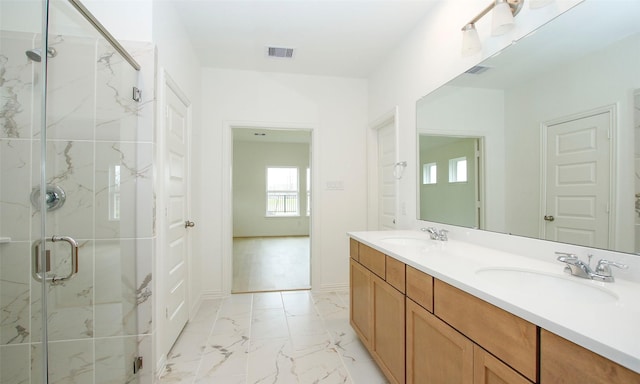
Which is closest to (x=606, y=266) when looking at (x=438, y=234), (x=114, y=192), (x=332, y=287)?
(x=438, y=234)

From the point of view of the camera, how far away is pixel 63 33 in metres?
1.26

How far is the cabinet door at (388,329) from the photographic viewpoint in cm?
143

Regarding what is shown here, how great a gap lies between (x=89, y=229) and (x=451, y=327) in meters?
1.84

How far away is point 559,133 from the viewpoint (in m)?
1.22

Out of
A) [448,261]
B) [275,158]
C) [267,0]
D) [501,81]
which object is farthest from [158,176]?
[275,158]

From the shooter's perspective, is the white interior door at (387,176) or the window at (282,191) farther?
the window at (282,191)

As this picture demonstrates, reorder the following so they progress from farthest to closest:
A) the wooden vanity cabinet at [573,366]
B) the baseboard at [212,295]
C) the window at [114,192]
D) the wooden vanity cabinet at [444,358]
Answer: the baseboard at [212,295] < the window at [114,192] < the wooden vanity cabinet at [444,358] < the wooden vanity cabinet at [573,366]

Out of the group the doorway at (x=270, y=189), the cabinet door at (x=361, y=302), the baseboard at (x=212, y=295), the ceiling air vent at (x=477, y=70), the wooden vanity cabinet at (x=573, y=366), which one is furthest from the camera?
the doorway at (x=270, y=189)

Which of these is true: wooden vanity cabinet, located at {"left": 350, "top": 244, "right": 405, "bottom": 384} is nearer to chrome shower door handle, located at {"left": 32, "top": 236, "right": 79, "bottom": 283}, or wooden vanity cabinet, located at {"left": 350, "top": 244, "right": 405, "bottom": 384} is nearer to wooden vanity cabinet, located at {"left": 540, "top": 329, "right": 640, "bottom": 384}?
wooden vanity cabinet, located at {"left": 540, "top": 329, "right": 640, "bottom": 384}

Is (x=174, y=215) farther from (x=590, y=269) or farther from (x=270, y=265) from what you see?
(x=270, y=265)

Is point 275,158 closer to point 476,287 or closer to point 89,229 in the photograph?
point 89,229

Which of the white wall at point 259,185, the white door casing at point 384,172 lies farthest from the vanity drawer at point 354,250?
the white wall at point 259,185

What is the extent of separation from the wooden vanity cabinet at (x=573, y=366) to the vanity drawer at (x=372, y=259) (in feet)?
3.19

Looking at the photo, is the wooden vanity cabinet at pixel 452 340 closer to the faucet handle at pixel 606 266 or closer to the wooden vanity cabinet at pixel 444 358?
the wooden vanity cabinet at pixel 444 358
